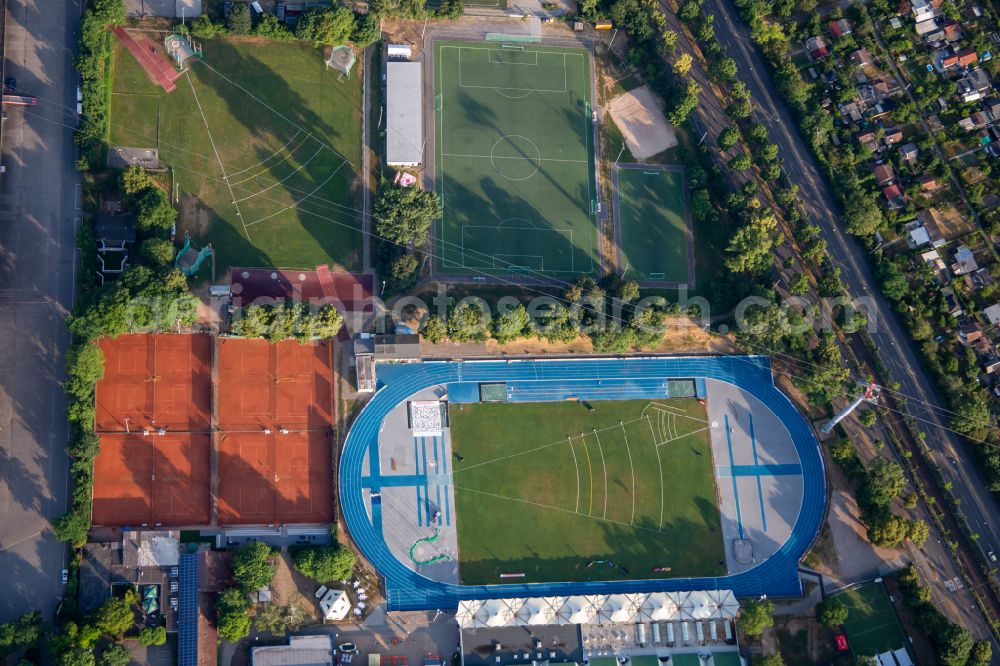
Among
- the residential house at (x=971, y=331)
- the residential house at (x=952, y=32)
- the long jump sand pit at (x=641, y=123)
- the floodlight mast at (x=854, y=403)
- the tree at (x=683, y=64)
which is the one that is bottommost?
the floodlight mast at (x=854, y=403)

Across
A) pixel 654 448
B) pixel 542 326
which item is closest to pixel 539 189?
pixel 542 326

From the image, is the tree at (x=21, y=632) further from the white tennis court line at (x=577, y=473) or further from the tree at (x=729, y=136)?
the tree at (x=729, y=136)

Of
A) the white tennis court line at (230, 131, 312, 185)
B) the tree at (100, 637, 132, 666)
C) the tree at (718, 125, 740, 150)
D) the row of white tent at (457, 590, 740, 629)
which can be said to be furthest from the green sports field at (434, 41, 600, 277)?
the tree at (100, 637, 132, 666)

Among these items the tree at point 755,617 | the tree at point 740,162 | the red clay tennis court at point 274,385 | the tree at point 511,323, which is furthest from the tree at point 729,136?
the tree at point 755,617

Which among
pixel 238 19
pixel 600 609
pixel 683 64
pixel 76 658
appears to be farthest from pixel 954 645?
pixel 238 19

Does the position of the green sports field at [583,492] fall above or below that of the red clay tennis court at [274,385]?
below

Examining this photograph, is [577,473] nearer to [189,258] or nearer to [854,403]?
[854,403]
